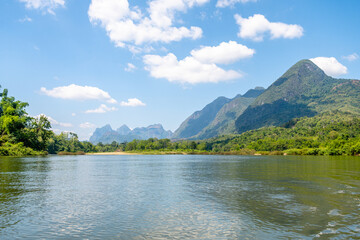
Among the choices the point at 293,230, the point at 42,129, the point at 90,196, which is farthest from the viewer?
the point at 42,129

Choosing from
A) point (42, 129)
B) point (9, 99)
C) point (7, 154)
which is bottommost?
point (7, 154)

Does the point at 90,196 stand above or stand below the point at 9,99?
below

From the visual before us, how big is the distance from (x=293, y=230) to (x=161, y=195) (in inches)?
681

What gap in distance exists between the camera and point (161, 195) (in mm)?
32188

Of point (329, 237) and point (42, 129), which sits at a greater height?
point (42, 129)

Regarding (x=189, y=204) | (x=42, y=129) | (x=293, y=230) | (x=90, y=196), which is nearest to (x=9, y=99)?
(x=42, y=129)

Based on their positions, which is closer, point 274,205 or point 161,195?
point 274,205

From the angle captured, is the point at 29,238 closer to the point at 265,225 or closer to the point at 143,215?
the point at 143,215

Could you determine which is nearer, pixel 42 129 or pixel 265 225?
pixel 265 225

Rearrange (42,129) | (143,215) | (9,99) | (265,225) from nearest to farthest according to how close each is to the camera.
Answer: (265,225) → (143,215) → (9,99) → (42,129)

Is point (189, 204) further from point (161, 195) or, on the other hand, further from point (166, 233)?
point (166, 233)

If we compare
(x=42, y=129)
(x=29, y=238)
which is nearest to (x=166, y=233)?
(x=29, y=238)

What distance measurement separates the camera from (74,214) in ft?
74.5

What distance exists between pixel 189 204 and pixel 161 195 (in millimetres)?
6231
